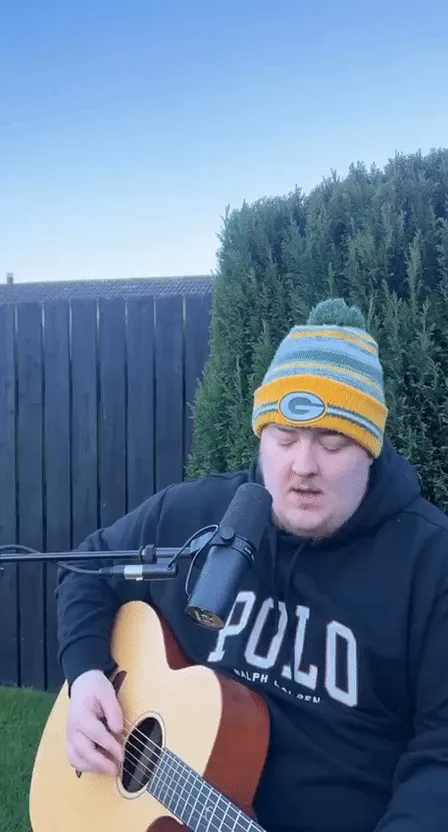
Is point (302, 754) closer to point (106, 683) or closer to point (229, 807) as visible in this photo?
point (229, 807)

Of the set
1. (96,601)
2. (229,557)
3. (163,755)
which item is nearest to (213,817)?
(163,755)

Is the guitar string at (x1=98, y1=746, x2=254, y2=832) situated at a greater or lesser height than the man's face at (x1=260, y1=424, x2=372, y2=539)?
lesser

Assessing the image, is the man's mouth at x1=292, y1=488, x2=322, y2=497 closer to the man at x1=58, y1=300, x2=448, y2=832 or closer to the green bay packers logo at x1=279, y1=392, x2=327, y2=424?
the man at x1=58, y1=300, x2=448, y2=832

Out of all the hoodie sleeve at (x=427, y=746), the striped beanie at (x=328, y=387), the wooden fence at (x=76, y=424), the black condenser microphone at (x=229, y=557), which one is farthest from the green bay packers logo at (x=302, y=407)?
the wooden fence at (x=76, y=424)

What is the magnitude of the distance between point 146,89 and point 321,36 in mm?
1340

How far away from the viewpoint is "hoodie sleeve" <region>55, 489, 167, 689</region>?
5.81 ft

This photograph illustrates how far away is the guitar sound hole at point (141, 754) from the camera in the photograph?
59.9 inches

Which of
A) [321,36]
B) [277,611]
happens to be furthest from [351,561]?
[321,36]

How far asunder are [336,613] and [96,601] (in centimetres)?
68

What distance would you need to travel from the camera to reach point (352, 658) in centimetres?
144

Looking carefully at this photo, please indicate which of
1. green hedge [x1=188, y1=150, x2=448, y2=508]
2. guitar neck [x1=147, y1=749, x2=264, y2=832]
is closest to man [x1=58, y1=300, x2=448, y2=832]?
guitar neck [x1=147, y1=749, x2=264, y2=832]

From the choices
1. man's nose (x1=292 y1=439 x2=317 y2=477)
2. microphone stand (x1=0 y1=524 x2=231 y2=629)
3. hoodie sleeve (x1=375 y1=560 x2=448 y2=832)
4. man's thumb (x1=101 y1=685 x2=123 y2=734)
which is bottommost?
man's thumb (x1=101 y1=685 x2=123 y2=734)

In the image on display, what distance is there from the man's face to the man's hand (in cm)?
60

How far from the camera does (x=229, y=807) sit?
1298 millimetres
